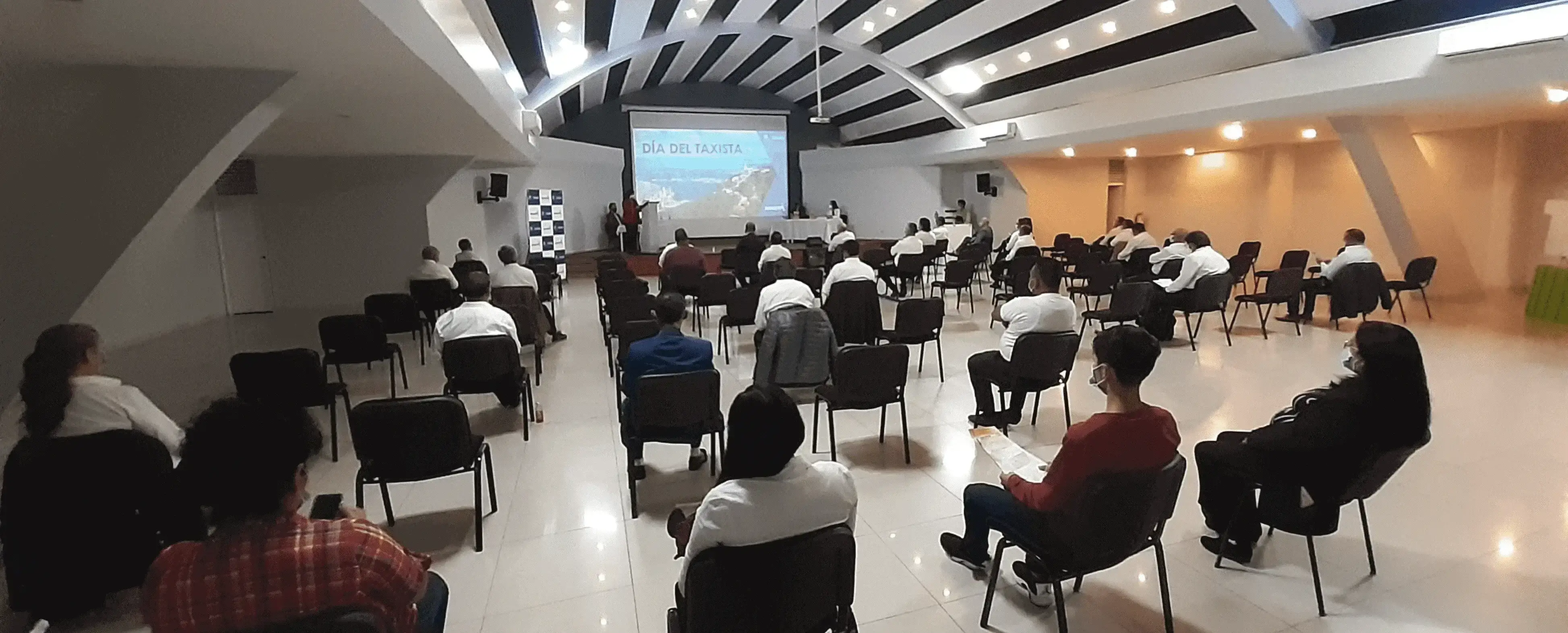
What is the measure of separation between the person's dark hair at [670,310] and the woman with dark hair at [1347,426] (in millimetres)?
2676

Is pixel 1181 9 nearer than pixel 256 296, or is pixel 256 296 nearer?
pixel 1181 9

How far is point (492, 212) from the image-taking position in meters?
13.8

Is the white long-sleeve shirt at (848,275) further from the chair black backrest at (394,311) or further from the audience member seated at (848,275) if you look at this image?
the chair black backrest at (394,311)

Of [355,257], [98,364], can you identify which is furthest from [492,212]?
[98,364]

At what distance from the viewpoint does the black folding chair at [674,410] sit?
3637 mm

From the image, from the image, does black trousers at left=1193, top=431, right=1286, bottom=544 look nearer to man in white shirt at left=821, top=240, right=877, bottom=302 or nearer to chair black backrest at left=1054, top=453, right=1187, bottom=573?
chair black backrest at left=1054, top=453, right=1187, bottom=573

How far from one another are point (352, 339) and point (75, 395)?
2.78 metres

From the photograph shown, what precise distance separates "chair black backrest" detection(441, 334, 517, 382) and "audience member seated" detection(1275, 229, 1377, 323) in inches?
305

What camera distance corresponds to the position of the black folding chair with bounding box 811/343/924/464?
13.8ft

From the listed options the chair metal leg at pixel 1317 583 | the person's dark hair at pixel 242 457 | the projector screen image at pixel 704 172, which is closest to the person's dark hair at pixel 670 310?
the person's dark hair at pixel 242 457

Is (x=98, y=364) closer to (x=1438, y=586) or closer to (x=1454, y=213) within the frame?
(x=1438, y=586)

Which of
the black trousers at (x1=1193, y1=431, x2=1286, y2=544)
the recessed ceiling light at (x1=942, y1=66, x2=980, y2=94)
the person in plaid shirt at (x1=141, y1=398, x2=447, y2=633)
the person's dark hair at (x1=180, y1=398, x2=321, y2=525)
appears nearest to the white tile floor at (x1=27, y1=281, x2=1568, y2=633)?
the black trousers at (x1=1193, y1=431, x2=1286, y2=544)

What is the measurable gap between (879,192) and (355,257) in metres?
12.5

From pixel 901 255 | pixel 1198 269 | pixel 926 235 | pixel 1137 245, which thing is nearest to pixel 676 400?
pixel 1198 269
